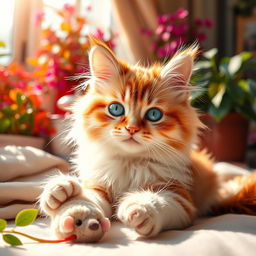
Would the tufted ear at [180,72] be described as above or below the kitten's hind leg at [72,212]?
above

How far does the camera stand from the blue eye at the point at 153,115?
972mm

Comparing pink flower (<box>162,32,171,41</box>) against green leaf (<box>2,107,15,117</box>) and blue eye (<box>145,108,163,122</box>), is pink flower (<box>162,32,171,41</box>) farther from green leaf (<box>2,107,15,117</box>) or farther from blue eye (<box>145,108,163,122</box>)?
blue eye (<box>145,108,163,122</box>)

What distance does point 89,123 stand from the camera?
105 cm

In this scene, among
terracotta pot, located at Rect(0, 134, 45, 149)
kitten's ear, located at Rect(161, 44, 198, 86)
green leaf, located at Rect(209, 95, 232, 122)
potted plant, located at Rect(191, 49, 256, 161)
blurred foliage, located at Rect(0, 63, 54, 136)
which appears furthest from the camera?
potted plant, located at Rect(191, 49, 256, 161)

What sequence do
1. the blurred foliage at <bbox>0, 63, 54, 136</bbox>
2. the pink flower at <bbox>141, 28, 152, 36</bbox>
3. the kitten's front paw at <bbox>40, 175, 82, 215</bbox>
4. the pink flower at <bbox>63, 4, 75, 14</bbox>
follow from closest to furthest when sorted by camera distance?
the kitten's front paw at <bbox>40, 175, 82, 215</bbox> → the blurred foliage at <bbox>0, 63, 54, 136</bbox> → the pink flower at <bbox>63, 4, 75, 14</bbox> → the pink flower at <bbox>141, 28, 152, 36</bbox>

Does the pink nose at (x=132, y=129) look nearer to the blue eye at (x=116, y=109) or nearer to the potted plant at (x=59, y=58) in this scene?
the blue eye at (x=116, y=109)

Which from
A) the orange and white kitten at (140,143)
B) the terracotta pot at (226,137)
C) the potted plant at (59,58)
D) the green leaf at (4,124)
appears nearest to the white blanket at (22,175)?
the orange and white kitten at (140,143)

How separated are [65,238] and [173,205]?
28 cm

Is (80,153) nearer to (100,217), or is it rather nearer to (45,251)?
(100,217)

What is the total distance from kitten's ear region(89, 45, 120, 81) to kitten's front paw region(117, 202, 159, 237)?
46cm

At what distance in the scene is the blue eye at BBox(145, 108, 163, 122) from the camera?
97cm

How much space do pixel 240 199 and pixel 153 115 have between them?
40cm

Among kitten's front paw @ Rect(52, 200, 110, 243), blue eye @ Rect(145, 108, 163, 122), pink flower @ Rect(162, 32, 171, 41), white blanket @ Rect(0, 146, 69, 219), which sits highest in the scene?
pink flower @ Rect(162, 32, 171, 41)

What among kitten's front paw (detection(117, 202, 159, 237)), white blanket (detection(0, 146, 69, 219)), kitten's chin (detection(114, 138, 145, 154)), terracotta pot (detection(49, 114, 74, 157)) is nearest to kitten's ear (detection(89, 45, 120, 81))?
kitten's chin (detection(114, 138, 145, 154))
